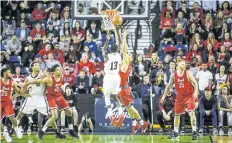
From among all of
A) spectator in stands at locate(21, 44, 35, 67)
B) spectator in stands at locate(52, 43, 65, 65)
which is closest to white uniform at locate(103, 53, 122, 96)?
spectator in stands at locate(52, 43, 65, 65)

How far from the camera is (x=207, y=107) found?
1684 cm

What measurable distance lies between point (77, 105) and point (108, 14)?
297cm

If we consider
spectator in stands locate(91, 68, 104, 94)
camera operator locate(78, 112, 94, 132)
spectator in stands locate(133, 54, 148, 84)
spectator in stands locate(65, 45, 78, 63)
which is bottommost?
camera operator locate(78, 112, 94, 132)

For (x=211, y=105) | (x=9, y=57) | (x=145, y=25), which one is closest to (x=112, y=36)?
(x=145, y=25)

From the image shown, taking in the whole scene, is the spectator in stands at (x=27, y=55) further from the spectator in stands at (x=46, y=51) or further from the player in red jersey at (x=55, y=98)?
the player in red jersey at (x=55, y=98)

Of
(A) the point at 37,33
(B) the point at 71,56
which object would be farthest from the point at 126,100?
(A) the point at 37,33

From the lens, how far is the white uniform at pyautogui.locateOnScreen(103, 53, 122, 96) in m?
14.6

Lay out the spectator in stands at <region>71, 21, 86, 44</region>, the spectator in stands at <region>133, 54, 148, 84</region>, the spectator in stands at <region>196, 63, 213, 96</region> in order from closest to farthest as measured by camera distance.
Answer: the spectator in stands at <region>196, 63, 213, 96</region>
the spectator in stands at <region>133, 54, 148, 84</region>
the spectator in stands at <region>71, 21, 86, 44</region>

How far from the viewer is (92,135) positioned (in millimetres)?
16250

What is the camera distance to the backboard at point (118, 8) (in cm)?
1799

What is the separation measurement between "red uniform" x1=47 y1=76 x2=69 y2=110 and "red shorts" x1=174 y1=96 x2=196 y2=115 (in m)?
2.72

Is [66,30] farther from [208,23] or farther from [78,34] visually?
[208,23]

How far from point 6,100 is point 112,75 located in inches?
99.9

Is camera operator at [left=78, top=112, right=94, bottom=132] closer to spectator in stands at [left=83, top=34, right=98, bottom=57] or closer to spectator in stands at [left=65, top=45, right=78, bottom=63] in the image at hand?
spectator in stands at [left=65, top=45, right=78, bottom=63]
